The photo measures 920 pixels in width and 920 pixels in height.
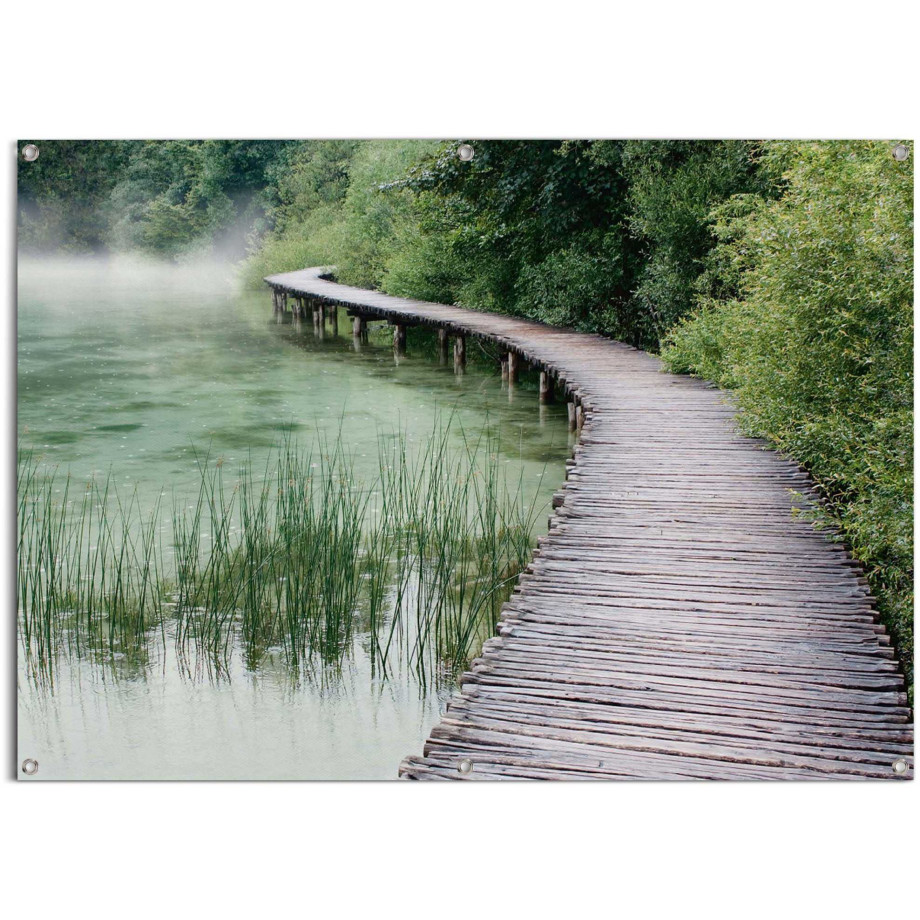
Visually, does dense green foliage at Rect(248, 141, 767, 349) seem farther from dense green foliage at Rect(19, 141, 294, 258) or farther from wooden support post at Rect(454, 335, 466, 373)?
wooden support post at Rect(454, 335, 466, 373)

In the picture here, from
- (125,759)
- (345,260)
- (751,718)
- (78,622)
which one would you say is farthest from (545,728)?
(345,260)

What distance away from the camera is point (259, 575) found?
3.92m

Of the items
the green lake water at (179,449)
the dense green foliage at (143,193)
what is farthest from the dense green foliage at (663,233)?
the green lake water at (179,449)

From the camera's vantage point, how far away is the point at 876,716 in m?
2.52

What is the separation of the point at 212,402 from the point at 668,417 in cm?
240

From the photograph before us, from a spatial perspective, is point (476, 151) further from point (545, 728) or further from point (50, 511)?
point (545, 728)

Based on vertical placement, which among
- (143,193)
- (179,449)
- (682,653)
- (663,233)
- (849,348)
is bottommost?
(682,653)

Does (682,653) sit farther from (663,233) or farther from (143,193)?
(663,233)

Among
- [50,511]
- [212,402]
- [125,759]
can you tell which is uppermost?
[212,402]

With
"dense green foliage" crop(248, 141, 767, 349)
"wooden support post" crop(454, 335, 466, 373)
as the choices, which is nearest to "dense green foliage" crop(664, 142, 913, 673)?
"dense green foliage" crop(248, 141, 767, 349)

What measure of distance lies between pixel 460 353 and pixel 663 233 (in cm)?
281

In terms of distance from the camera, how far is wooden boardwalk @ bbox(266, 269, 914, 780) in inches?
95.4

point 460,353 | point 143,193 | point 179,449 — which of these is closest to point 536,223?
point 460,353

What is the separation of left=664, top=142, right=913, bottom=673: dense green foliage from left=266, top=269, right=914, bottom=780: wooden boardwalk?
0.16 metres
